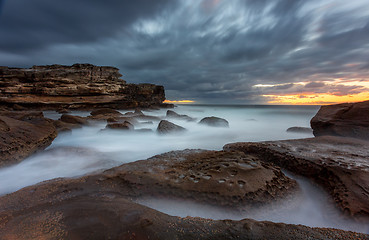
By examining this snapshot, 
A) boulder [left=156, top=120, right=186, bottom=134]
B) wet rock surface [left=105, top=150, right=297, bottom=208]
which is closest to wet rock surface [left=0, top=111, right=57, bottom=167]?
wet rock surface [left=105, top=150, right=297, bottom=208]

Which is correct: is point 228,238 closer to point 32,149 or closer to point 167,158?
point 167,158

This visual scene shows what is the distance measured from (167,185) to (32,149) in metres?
3.53

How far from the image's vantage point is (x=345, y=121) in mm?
4246

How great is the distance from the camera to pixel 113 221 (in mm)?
1137

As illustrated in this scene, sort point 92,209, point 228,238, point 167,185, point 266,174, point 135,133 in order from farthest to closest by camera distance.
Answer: point 135,133, point 266,174, point 167,185, point 92,209, point 228,238

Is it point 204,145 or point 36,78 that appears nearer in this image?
point 204,145

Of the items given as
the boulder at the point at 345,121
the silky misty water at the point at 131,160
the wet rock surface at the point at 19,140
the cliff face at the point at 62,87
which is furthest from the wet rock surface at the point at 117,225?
the cliff face at the point at 62,87

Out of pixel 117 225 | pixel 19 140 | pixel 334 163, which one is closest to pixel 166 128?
pixel 19 140

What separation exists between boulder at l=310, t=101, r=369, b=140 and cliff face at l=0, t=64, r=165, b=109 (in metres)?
19.1

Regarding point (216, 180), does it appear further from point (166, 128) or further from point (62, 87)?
point (62, 87)

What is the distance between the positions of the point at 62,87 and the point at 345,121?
21255 mm

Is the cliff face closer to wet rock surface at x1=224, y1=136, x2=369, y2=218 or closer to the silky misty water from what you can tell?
the silky misty water

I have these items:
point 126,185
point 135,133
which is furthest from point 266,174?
point 135,133

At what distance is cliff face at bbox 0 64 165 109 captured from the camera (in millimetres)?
16000
